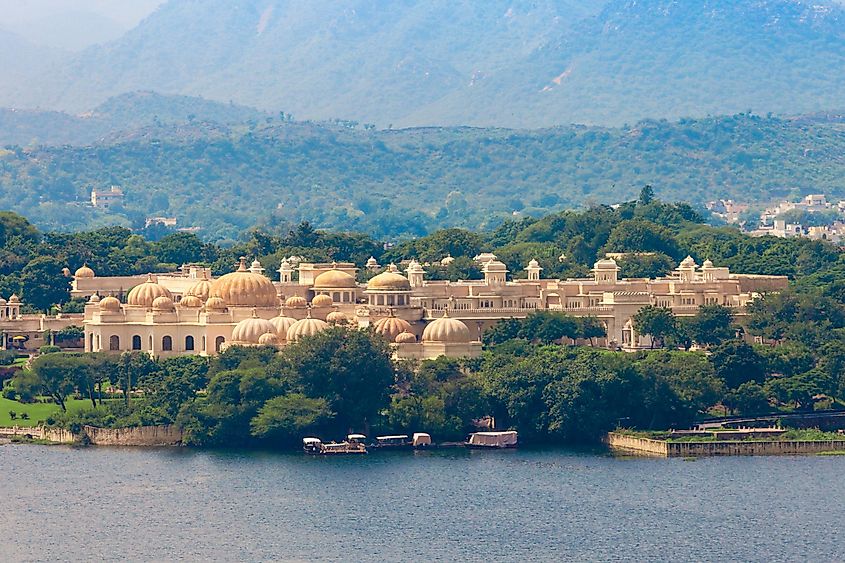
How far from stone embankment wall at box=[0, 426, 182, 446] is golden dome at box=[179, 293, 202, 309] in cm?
1022

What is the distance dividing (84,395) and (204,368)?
153 inches

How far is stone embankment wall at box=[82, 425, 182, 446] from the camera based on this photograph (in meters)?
65.1

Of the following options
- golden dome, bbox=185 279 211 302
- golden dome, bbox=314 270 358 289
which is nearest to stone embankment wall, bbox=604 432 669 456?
golden dome, bbox=314 270 358 289

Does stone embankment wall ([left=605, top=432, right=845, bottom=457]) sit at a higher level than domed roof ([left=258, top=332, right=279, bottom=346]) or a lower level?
lower

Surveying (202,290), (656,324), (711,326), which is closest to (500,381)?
(656,324)

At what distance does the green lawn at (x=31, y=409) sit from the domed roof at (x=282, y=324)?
5.47 metres

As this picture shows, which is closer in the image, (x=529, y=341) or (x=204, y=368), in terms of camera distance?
(x=204, y=368)

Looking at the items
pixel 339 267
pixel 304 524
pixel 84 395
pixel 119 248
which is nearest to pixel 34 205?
pixel 119 248

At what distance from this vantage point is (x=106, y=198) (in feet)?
611

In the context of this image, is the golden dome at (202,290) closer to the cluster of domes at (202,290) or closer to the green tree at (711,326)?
the cluster of domes at (202,290)

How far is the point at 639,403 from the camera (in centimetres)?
6569

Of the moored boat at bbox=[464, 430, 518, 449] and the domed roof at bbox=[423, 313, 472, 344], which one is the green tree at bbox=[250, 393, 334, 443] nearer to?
the moored boat at bbox=[464, 430, 518, 449]

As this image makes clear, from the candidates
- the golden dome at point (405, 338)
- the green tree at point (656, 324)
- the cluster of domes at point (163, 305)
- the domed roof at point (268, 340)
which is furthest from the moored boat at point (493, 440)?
the cluster of domes at point (163, 305)

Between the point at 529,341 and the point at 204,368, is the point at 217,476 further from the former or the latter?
the point at 529,341
